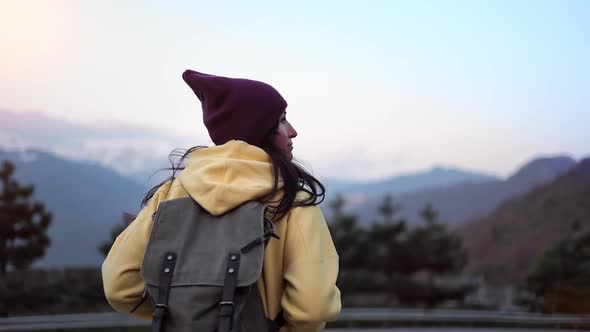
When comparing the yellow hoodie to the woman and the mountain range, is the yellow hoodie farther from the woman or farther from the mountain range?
the mountain range

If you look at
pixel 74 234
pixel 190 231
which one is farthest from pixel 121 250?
pixel 74 234

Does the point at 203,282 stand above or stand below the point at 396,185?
below

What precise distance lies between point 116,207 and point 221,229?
2666 centimetres

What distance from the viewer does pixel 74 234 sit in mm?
21922

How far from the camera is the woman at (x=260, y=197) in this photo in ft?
7.09

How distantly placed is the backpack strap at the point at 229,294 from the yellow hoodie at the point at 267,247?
0.16 meters

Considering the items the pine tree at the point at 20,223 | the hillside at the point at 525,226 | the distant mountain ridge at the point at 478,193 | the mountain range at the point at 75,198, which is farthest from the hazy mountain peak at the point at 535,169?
the pine tree at the point at 20,223

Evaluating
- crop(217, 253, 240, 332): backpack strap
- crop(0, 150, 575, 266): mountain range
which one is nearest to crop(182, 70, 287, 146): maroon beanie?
crop(217, 253, 240, 332): backpack strap

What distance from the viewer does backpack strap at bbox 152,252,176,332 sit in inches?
81.4

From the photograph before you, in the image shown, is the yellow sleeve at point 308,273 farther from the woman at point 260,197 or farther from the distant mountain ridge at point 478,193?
the distant mountain ridge at point 478,193

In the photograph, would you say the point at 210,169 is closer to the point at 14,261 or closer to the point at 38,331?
the point at 38,331

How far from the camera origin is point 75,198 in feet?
85.4

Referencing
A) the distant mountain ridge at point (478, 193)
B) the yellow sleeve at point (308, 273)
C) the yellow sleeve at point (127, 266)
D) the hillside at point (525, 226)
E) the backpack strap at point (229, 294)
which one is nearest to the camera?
the backpack strap at point (229, 294)

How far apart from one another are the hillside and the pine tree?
1206 inches
